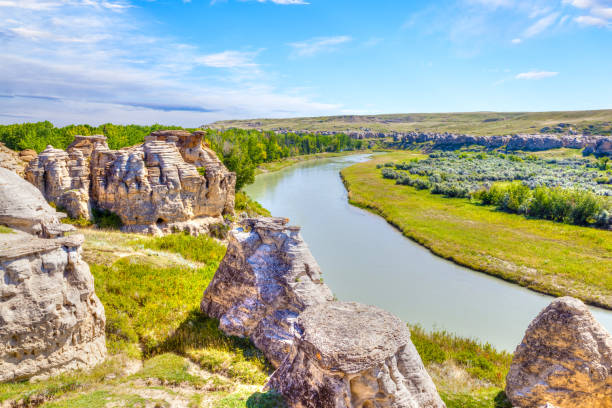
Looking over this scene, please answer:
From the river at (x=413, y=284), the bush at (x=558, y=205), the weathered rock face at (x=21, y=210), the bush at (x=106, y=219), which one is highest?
the weathered rock face at (x=21, y=210)

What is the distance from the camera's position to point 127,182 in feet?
75.1

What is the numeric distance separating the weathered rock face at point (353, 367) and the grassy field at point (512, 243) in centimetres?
2048

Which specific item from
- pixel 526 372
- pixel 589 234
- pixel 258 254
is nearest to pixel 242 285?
pixel 258 254

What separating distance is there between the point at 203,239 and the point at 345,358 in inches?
762

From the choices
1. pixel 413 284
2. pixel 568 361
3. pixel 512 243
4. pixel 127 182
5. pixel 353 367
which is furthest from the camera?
pixel 512 243

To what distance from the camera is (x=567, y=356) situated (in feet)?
32.1

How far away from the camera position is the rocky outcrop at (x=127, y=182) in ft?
73.4

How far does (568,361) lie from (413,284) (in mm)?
15332

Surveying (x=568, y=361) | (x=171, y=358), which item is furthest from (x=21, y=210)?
(x=568, y=361)

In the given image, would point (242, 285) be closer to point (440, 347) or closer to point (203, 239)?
point (440, 347)

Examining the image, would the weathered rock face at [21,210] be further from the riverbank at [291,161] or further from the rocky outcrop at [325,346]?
the riverbank at [291,161]

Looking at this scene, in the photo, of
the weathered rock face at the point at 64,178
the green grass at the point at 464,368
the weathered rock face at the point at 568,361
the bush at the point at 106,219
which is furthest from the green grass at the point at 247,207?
the weathered rock face at the point at 568,361

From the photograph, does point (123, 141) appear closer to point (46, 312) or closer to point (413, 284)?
point (413, 284)

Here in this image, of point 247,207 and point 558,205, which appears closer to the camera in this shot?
point 247,207
